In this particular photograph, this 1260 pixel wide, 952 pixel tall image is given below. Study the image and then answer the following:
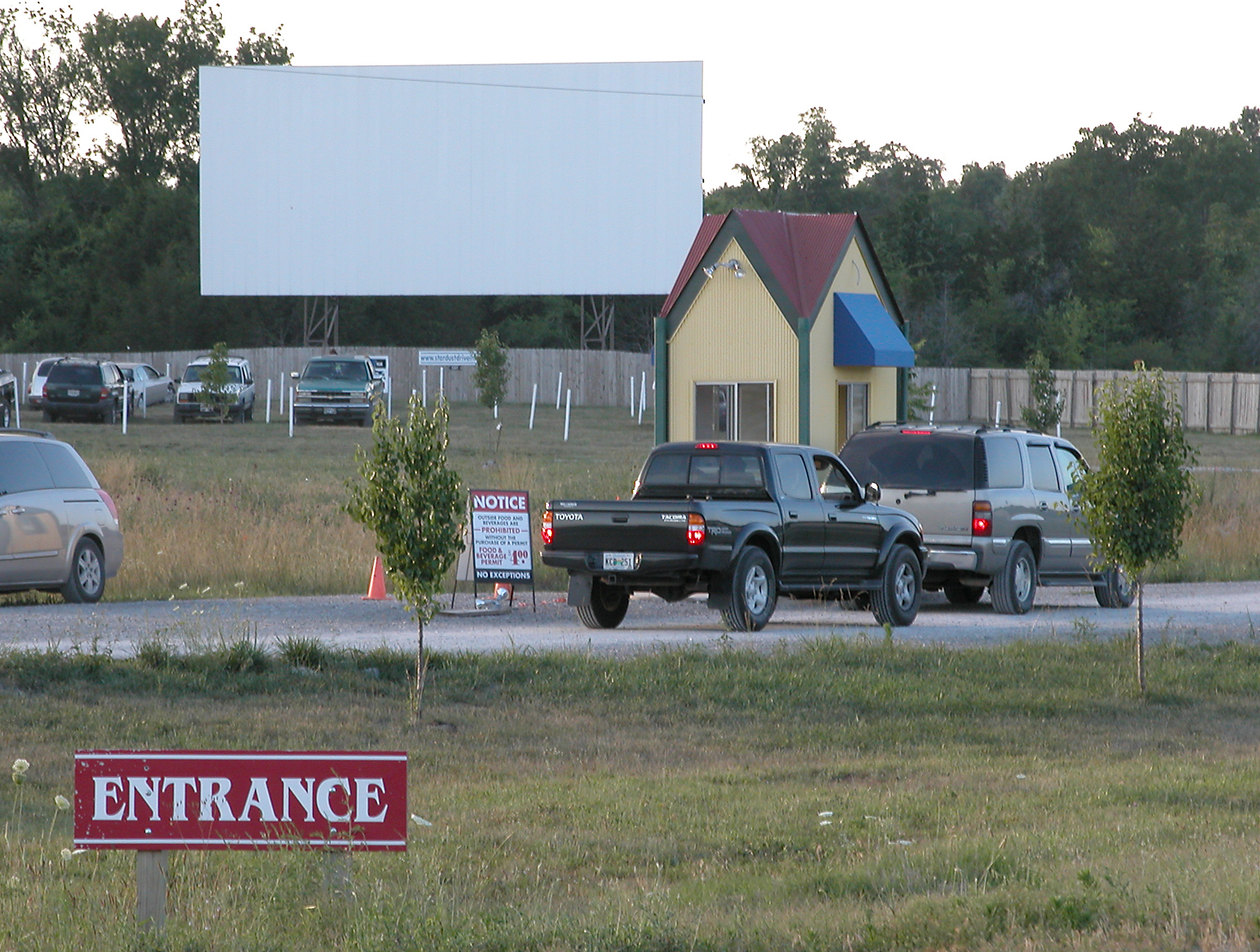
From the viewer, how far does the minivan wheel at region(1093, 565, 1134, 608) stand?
20.4 metres

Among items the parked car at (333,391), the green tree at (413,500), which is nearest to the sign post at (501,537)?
the green tree at (413,500)

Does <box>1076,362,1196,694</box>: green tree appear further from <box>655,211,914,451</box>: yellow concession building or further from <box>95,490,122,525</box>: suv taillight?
<box>655,211,914,451</box>: yellow concession building

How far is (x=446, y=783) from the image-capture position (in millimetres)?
9219

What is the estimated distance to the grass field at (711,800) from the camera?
19.7 feet

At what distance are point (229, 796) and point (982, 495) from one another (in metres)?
14.5

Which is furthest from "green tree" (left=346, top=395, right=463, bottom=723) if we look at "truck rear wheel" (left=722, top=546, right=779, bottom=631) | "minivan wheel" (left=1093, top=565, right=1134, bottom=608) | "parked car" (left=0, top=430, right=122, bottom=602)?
"minivan wheel" (left=1093, top=565, right=1134, bottom=608)

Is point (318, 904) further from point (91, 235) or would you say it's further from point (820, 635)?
point (91, 235)

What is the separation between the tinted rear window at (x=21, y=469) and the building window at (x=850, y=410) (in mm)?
13749

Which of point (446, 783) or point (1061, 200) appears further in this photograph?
point (1061, 200)

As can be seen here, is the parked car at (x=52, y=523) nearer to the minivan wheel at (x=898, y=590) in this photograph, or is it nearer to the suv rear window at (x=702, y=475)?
the suv rear window at (x=702, y=475)

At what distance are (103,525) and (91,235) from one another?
63.3 meters

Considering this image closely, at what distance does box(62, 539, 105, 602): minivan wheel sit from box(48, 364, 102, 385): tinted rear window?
32525 millimetres


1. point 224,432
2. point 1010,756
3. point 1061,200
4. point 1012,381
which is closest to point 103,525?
point 1010,756

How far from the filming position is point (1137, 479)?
12961mm
